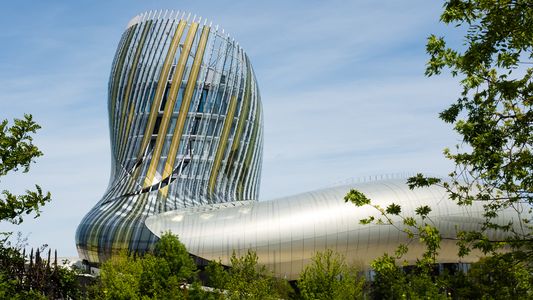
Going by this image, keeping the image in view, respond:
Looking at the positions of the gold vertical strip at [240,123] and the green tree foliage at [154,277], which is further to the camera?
the gold vertical strip at [240,123]

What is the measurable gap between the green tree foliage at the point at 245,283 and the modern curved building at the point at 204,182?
4265 millimetres

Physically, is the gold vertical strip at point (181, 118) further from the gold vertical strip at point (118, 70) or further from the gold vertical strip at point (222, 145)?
the gold vertical strip at point (118, 70)

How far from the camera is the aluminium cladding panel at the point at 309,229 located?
46438 millimetres

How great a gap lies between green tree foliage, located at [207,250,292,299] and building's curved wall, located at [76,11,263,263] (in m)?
17.3

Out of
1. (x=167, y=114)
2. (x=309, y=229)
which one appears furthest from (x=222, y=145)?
(x=309, y=229)

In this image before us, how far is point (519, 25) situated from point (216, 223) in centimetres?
3718

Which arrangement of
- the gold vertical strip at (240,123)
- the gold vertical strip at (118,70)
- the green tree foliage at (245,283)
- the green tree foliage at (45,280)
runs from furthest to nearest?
the gold vertical strip at (118,70) → the gold vertical strip at (240,123) → the green tree foliage at (245,283) → the green tree foliage at (45,280)

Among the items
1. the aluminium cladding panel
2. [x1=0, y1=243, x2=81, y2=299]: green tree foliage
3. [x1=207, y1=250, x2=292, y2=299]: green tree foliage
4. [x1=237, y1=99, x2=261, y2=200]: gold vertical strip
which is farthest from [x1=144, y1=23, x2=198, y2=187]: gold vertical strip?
[x1=0, y1=243, x2=81, y2=299]: green tree foliage

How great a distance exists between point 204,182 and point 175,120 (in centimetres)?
649

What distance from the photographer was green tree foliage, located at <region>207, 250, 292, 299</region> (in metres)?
34.3

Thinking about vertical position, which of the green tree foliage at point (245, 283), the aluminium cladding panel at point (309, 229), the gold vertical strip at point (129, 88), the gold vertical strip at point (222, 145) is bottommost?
the green tree foliage at point (245, 283)

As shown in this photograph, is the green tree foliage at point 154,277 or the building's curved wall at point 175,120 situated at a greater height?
the building's curved wall at point 175,120

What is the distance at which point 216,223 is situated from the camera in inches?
1913

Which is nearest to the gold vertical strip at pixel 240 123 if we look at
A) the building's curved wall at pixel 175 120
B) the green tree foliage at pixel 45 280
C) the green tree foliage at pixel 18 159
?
the building's curved wall at pixel 175 120
